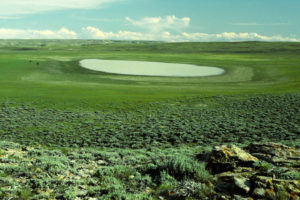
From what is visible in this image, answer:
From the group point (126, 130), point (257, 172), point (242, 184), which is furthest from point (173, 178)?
point (126, 130)

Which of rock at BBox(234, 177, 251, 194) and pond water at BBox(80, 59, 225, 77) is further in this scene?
pond water at BBox(80, 59, 225, 77)

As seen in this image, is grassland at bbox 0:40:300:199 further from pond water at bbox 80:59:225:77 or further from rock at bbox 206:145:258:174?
pond water at bbox 80:59:225:77

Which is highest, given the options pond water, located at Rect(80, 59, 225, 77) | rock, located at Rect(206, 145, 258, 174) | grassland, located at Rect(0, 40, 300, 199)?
pond water, located at Rect(80, 59, 225, 77)

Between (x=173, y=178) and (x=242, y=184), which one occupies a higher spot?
(x=242, y=184)

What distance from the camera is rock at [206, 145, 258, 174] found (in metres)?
8.95

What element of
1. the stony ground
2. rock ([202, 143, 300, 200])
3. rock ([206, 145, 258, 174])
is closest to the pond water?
the stony ground

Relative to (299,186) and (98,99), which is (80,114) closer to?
(98,99)

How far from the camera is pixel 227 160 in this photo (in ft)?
29.9

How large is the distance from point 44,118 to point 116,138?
37.9 feet

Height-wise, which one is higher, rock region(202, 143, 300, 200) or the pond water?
the pond water

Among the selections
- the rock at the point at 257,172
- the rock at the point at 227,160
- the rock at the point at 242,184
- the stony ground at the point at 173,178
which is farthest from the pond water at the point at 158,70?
the rock at the point at 242,184

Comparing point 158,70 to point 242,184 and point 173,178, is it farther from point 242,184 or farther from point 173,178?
point 242,184

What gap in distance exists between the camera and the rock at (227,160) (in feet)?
29.4

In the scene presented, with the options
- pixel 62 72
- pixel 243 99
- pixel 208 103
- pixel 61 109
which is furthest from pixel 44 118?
pixel 62 72
